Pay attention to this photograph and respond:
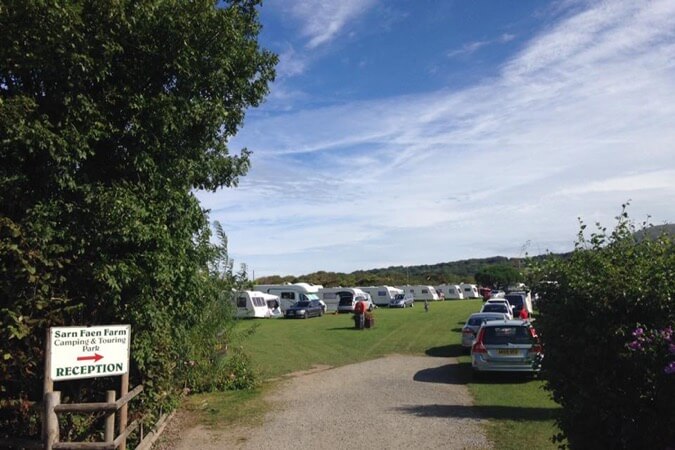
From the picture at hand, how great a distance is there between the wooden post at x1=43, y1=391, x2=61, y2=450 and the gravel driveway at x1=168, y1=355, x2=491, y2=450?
10.1 ft

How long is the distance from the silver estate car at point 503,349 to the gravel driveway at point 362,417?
87 cm

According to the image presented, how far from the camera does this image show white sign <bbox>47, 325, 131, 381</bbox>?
591 cm

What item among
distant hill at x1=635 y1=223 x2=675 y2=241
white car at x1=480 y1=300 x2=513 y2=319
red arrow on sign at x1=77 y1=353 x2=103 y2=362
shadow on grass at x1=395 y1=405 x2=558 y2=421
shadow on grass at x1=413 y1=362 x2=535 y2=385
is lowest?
shadow on grass at x1=413 y1=362 x2=535 y2=385

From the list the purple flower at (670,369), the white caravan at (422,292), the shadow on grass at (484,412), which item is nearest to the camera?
the purple flower at (670,369)

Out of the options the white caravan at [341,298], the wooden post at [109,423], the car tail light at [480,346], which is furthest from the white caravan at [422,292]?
the wooden post at [109,423]

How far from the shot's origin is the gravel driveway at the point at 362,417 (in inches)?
343

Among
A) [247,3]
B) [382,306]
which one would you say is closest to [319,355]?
[247,3]

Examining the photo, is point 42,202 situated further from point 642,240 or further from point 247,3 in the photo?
point 642,240

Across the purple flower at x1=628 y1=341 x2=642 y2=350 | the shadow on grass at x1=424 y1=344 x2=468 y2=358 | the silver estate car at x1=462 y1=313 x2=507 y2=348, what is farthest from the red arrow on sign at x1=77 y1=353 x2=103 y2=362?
the shadow on grass at x1=424 y1=344 x2=468 y2=358

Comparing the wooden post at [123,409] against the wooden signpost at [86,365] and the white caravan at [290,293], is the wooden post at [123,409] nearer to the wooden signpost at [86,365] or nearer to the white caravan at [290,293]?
the wooden signpost at [86,365]

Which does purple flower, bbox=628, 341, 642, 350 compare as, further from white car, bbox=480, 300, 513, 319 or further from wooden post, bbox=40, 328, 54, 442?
white car, bbox=480, 300, 513, 319

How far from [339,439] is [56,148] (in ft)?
18.3

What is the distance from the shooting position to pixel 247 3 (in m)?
8.45

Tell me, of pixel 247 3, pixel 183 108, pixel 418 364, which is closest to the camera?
pixel 183 108
